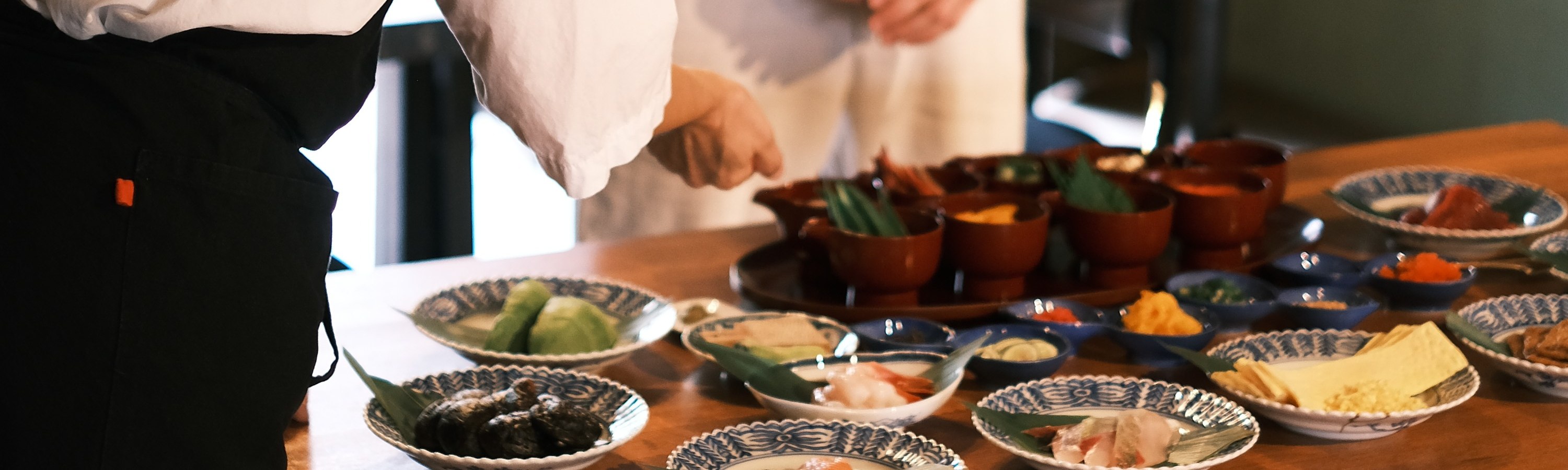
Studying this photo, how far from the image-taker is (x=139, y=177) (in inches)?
31.3

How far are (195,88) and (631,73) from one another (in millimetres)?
282

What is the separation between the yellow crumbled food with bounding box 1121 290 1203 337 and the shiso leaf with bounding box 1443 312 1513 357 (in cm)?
22

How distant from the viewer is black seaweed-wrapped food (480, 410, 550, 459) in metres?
0.97

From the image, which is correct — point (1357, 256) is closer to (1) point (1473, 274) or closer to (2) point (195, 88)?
(1) point (1473, 274)

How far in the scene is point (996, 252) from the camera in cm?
138

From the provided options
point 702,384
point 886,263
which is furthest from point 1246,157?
point 702,384

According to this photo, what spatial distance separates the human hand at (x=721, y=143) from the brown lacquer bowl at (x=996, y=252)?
0.21 metres

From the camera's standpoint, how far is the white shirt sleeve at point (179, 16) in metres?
0.77

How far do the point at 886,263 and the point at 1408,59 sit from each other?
3892 millimetres

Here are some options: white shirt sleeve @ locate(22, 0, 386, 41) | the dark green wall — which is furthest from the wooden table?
the dark green wall

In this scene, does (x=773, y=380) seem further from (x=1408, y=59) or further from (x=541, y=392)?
(x=1408, y=59)

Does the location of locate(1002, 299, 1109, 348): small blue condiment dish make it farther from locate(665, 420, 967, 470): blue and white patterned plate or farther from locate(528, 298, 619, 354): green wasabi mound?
locate(528, 298, 619, 354): green wasabi mound

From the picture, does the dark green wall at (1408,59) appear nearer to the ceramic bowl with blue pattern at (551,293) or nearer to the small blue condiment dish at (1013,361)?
the small blue condiment dish at (1013,361)

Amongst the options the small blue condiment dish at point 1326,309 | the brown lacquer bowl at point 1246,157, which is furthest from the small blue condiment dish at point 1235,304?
the brown lacquer bowl at point 1246,157
